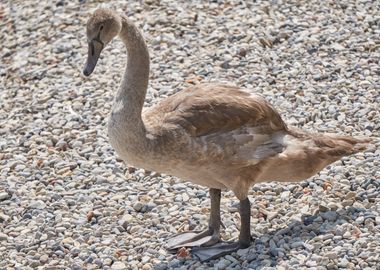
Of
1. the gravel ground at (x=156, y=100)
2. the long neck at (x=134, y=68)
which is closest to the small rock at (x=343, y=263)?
the gravel ground at (x=156, y=100)

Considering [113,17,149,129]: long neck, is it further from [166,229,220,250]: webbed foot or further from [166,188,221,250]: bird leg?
[166,229,220,250]: webbed foot

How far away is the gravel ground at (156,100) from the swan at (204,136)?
0.41 m

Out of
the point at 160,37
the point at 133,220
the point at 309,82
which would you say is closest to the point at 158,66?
the point at 160,37

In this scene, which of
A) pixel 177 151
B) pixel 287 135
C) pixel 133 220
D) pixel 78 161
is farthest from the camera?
pixel 78 161

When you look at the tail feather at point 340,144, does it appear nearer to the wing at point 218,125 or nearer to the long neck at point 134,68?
the wing at point 218,125

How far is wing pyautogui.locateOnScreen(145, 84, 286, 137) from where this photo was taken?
638 cm

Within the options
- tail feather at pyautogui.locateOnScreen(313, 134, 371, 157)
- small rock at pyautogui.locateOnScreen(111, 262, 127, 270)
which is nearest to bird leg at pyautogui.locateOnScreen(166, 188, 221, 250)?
small rock at pyautogui.locateOnScreen(111, 262, 127, 270)

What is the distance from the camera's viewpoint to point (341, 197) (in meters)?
7.14

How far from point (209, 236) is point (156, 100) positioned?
250cm

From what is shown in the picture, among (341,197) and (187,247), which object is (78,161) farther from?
(341,197)

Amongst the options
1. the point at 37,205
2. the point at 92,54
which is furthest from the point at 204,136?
the point at 37,205

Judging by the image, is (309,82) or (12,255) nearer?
(12,255)

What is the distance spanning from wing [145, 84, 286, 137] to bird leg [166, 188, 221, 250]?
632mm

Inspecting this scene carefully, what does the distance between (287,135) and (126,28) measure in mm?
1426
